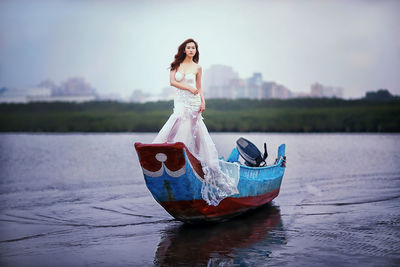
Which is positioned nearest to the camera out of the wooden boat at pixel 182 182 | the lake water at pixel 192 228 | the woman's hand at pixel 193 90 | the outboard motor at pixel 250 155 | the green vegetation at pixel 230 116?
the lake water at pixel 192 228

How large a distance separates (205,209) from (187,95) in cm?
184

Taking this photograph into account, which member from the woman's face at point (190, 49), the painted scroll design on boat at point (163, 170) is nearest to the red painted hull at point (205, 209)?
the painted scroll design on boat at point (163, 170)

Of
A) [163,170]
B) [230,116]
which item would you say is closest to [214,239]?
[163,170]

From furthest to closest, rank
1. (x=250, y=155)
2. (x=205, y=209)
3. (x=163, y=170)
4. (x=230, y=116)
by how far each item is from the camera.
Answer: (x=230, y=116), (x=250, y=155), (x=205, y=209), (x=163, y=170)

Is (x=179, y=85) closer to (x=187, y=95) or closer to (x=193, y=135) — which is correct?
(x=187, y=95)

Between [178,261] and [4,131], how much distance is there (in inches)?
2345

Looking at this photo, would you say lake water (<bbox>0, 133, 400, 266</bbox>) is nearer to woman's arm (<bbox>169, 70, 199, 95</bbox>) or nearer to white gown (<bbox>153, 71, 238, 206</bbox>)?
white gown (<bbox>153, 71, 238, 206</bbox>)

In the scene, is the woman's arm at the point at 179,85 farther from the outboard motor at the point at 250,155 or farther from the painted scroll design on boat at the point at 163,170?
the outboard motor at the point at 250,155

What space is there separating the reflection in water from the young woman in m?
0.64

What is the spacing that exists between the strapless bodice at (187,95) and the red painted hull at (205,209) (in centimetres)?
150

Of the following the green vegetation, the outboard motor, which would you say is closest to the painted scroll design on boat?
the outboard motor

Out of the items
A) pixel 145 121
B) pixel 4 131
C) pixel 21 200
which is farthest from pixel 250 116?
pixel 21 200

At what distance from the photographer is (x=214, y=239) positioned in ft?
27.2

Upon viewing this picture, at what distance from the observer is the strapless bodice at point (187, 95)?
8281mm
